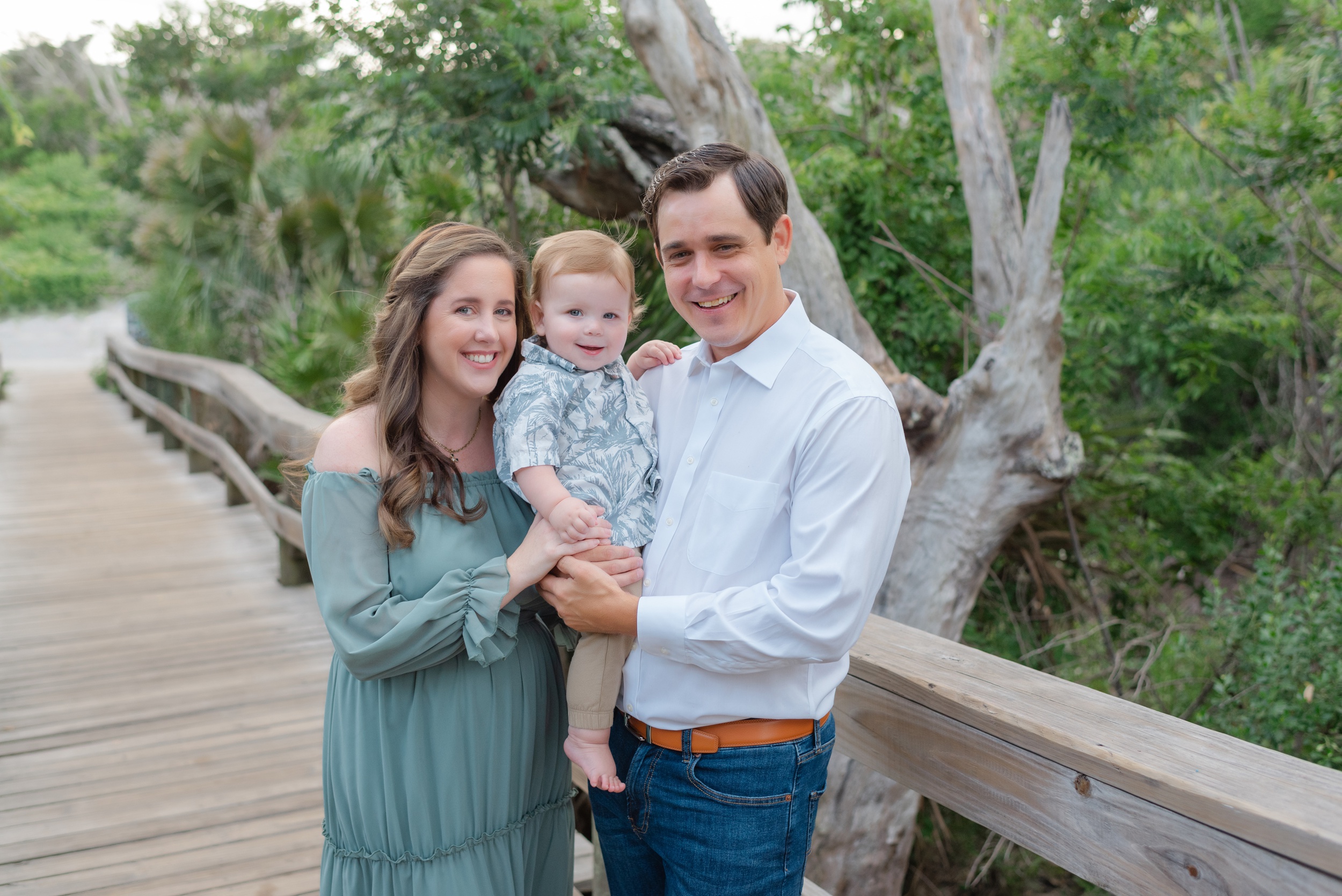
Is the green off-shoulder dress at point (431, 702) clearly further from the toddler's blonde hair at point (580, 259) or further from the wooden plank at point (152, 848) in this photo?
the wooden plank at point (152, 848)

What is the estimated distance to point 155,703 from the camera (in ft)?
12.4

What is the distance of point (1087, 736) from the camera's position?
130 cm

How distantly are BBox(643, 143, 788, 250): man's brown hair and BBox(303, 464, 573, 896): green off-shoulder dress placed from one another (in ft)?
2.18

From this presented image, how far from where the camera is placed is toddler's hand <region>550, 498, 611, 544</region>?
5.24 feet

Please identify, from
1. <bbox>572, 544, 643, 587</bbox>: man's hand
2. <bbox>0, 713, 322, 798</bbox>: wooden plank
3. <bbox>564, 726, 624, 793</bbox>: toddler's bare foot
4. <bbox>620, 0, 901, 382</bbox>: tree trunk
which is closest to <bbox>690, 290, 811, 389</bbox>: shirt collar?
<bbox>572, 544, 643, 587</bbox>: man's hand

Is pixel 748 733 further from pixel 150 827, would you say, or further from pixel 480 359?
pixel 150 827

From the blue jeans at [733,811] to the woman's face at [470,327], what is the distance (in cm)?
71

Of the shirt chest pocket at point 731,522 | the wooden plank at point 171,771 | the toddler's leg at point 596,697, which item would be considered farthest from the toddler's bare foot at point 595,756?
the wooden plank at point 171,771

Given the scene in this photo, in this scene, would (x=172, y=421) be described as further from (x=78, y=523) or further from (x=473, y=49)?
(x=473, y=49)

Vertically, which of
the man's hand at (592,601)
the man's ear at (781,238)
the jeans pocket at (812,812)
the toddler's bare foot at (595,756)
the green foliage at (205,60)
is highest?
the green foliage at (205,60)

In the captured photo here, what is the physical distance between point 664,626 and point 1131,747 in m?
0.66

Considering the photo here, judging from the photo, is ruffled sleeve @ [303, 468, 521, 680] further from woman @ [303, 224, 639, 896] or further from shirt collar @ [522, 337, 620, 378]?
shirt collar @ [522, 337, 620, 378]

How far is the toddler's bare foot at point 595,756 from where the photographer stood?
163 cm

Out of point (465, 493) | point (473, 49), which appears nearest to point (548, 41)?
point (473, 49)
